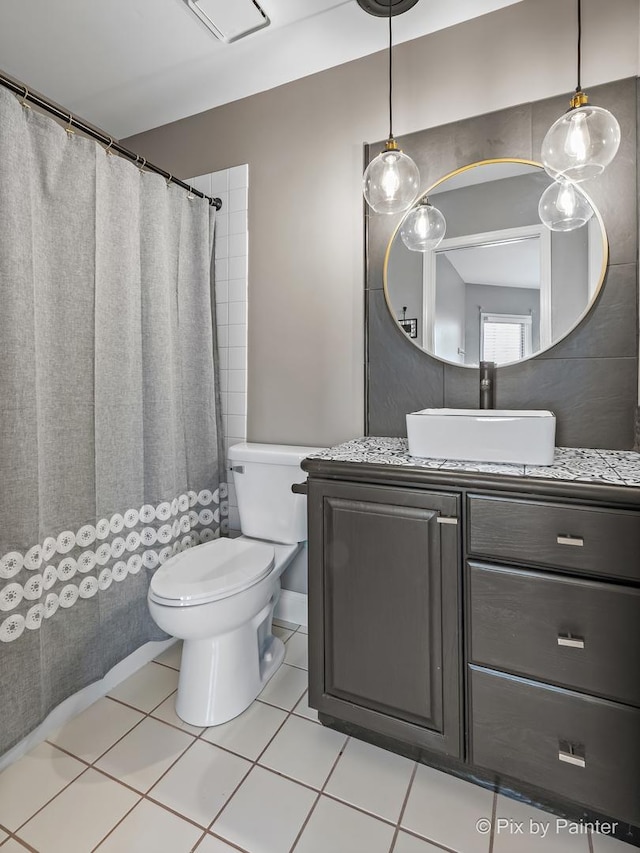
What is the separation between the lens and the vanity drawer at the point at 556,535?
3.28 ft

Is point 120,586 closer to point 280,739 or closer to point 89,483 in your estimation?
point 89,483

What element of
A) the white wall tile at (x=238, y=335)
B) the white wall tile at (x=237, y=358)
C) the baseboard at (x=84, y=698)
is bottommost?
the baseboard at (x=84, y=698)

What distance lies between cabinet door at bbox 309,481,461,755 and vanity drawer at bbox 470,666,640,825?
0.09m

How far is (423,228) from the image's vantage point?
168 cm

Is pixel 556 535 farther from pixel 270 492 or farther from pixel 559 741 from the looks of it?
pixel 270 492

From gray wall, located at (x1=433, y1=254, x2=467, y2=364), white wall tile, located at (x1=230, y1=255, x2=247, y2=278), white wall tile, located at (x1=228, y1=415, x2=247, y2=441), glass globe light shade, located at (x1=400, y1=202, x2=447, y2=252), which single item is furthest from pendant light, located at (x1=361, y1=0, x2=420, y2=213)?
white wall tile, located at (x1=228, y1=415, x2=247, y2=441)

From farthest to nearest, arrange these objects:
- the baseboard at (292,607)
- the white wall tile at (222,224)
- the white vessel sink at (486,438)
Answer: the white wall tile at (222,224) → the baseboard at (292,607) → the white vessel sink at (486,438)

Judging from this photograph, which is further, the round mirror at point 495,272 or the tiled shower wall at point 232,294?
the tiled shower wall at point 232,294

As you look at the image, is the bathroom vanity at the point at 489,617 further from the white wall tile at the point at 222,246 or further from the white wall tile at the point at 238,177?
the white wall tile at the point at 238,177

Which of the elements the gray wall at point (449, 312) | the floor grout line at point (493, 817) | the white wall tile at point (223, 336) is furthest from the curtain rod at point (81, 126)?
the floor grout line at point (493, 817)

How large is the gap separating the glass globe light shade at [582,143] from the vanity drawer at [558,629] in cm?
113

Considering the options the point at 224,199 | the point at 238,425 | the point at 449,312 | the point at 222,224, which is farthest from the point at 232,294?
the point at 449,312

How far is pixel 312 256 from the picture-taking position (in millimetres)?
1927

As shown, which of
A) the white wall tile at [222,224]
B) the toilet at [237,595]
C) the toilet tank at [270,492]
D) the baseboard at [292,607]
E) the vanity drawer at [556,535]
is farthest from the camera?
the white wall tile at [222,224]
